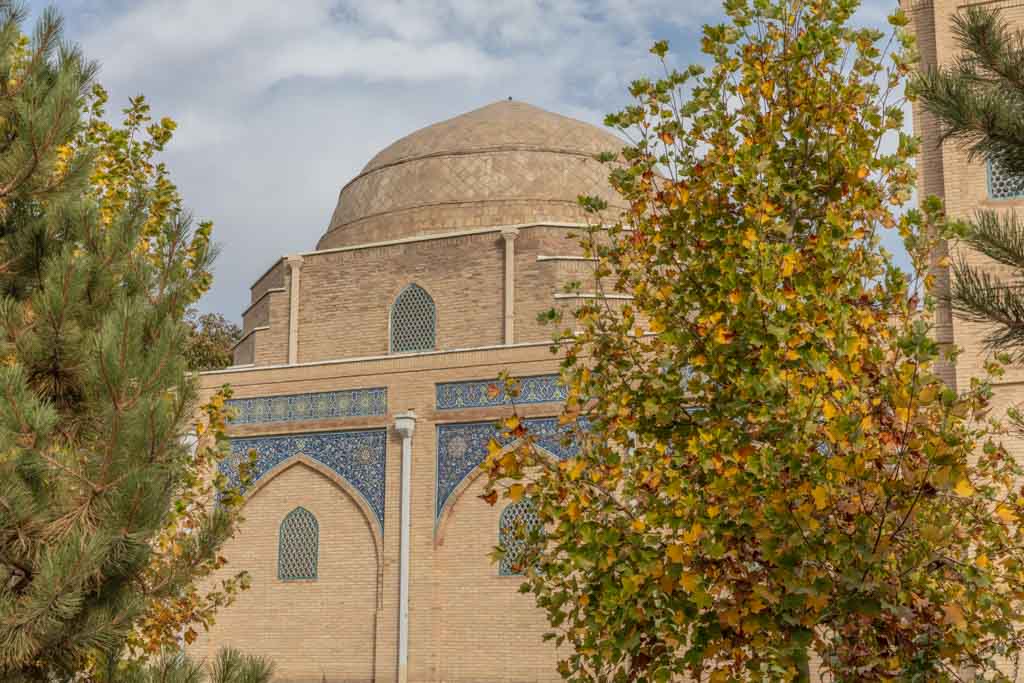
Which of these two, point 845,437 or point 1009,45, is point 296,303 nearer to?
point 1009,45

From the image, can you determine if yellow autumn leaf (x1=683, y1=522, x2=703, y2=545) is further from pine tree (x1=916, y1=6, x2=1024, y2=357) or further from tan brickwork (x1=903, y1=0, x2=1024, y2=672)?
tan brickwork (x1=903, y1=0, x2=1024, y2=672)

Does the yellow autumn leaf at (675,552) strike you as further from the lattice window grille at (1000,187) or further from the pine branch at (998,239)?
the lattice window grille at (1000,187)

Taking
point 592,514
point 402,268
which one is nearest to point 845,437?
point 592,514

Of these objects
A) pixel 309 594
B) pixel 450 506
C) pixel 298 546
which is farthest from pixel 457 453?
pixel 309 594

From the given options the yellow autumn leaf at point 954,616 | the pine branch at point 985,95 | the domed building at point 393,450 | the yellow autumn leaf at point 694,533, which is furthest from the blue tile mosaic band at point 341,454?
the yellow autumn leaf at point 954,616

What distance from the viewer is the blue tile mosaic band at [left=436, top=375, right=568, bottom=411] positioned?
41.4 ft

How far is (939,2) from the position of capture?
474 inches

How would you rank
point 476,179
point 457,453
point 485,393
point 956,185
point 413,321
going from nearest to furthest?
point 956,185, point 485,393, point 457,453, point 413,321, point 476,179

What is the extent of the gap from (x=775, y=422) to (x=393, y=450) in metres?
9.95

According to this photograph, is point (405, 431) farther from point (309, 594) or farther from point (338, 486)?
point (309, 594)

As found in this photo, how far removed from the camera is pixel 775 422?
3.45 metres

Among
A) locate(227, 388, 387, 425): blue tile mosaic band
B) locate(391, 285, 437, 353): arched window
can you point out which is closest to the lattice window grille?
locate(227, 388, 387, 425): blue tile mosaic band

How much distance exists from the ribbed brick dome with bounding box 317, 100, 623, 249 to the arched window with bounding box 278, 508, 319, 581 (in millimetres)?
4845

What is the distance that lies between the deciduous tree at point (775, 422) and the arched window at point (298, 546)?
9717 millimetres
